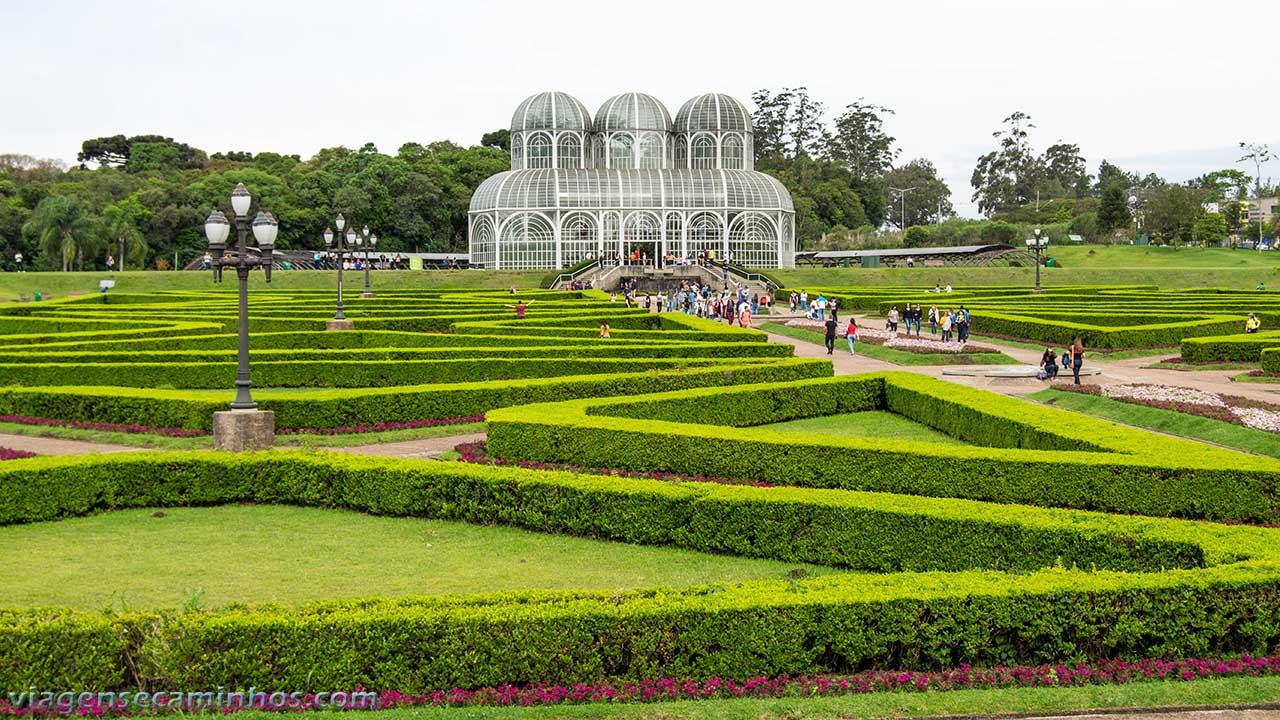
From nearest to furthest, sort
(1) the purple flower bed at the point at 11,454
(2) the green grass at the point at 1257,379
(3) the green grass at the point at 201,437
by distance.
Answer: (1) the purple flower bed at the point at 11,454 → (3) the green grass at the point at 201,437 → (2) the green grass at the point at 1257,379

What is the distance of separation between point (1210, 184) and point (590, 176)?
82600mm

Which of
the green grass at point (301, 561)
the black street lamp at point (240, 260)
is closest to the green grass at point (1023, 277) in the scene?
the black street lamp at point (240, 260)

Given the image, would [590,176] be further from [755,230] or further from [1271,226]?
[1271,226]

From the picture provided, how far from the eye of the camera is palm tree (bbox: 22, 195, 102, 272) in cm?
7138

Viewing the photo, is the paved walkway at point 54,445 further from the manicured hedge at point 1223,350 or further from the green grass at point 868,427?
the manicured hedge at point 1223,350

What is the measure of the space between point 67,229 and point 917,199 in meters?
95.0

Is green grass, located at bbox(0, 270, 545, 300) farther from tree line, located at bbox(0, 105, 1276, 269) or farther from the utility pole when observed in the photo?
the utility pole

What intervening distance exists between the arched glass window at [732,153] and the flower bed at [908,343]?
3676 cm

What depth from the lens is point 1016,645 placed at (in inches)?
347

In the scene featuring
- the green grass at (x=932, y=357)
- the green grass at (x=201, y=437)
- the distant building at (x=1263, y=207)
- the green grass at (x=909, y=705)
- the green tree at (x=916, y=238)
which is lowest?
the green grass at (x=909, y=705)

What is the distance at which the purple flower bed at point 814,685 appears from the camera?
8.17 meters

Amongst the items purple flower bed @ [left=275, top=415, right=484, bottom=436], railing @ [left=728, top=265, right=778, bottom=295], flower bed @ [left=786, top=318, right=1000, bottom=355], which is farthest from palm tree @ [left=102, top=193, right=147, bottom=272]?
purple flower bed @ [left=275, top=415, right=484, bottom=436]

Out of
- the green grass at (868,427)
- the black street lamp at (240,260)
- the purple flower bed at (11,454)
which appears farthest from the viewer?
the green grass at (868,427)

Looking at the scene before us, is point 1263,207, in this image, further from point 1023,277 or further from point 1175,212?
point 1023,277
